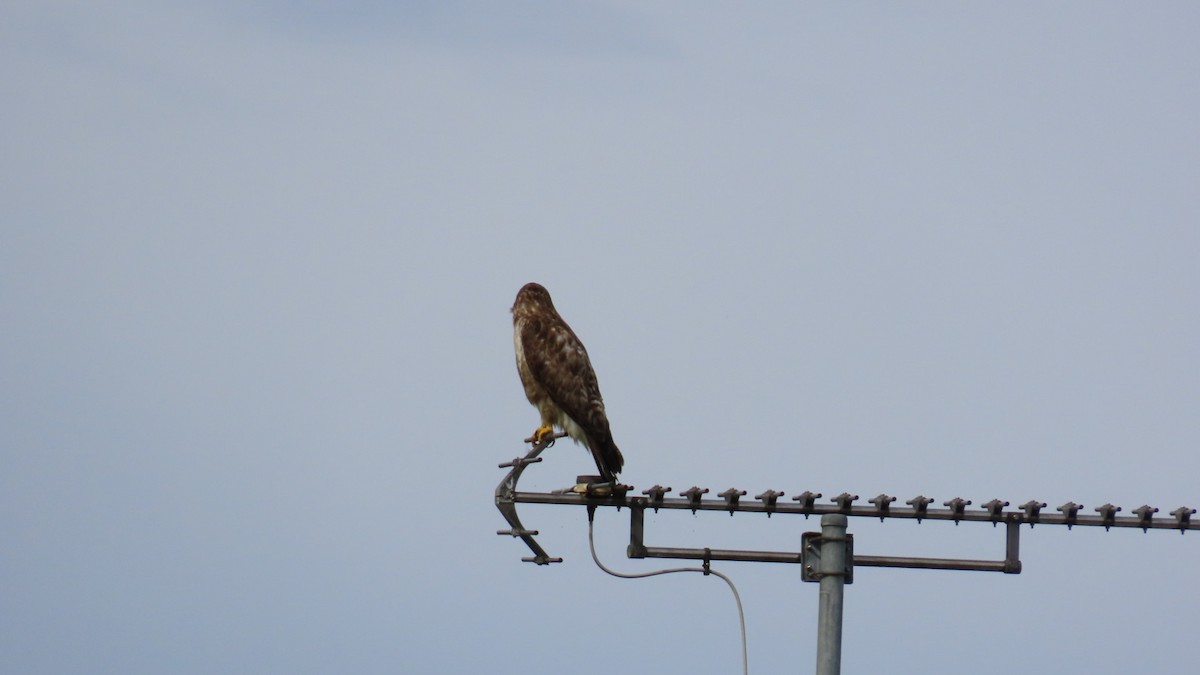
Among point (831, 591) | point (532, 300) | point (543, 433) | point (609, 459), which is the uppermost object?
point (532, 300)

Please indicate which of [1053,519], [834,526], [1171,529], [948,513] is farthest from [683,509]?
[1171,529]

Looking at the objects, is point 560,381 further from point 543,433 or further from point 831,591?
point 831,591

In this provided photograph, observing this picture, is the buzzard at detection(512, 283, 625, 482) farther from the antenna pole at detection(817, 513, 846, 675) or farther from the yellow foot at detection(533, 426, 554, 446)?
the antenna pole at detection(817, 513, 846, 675)

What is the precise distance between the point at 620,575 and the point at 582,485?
2.43 ft

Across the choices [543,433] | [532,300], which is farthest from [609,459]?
[532,300]

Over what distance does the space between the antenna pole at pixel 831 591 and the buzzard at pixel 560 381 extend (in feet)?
9.60

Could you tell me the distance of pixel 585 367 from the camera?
13.8 meters

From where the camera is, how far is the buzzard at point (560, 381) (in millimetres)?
13000

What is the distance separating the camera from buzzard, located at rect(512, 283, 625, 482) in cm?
1300

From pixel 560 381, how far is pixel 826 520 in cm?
420

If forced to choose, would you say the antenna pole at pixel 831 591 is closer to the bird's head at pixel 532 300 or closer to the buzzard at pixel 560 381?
the buzzard at pixel 560 381

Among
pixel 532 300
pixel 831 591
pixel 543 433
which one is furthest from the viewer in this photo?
pixel 532 300

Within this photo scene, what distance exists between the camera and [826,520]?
9883 mm

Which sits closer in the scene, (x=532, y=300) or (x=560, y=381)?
(x=560, y=381)
